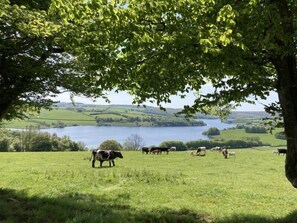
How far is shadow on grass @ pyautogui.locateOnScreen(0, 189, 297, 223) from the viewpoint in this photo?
9.59 metres

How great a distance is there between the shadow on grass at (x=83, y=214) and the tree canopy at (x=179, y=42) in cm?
362

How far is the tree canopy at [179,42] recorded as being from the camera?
272 inches

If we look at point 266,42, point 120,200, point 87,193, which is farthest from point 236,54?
point 87,193

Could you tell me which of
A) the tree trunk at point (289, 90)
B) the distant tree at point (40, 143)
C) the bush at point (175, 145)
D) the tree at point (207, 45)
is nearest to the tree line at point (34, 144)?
the distant tree at point (40, 143)

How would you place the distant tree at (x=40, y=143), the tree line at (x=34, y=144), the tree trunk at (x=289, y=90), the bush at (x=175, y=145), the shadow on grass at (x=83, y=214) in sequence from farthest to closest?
the bush at (x=175, y=145) → the distant tree at (x=40, y=143) → the tree line at (x=34, y=144) → the shadow on grass at (x=83, y=214) → the tree trunk at (x=289, y=90)

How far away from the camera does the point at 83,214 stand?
31.6ft

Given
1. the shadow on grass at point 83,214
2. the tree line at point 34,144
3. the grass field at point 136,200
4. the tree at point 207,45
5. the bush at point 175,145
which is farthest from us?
the bush at point 175,145

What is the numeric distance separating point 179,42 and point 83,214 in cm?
571

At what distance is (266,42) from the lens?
6.96m

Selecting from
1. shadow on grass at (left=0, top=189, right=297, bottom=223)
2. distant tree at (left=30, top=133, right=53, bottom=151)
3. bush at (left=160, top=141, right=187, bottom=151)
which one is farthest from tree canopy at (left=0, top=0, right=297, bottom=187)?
bush at (left=160, top=141, right=187, bottom=151)

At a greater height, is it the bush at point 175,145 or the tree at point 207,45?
the bush at point 175,145

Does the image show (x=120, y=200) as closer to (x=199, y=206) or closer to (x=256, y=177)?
(x=199, y=206)

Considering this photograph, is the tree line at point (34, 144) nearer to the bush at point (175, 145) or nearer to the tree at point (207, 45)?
the bush at point (175, 145)

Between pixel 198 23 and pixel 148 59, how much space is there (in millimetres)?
1438
